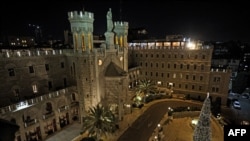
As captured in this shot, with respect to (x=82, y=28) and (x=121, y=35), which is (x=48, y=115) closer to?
(x=82, y=28)

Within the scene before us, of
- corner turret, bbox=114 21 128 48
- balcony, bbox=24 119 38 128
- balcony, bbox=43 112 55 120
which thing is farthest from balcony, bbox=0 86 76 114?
corner turret, bbox=114 21 128 48

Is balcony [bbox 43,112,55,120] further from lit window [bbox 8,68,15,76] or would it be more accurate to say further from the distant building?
the distant building

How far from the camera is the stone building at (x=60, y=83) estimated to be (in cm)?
2542

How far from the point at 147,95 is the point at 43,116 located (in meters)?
29.9

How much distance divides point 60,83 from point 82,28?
14052 mm

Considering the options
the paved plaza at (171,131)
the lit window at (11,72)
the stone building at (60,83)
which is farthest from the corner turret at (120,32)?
the lit window at (11,72)

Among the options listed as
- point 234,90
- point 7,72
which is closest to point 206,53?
point 234,90

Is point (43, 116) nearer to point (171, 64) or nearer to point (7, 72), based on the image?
point (7, 72)

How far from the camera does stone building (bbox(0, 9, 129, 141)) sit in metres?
25.4

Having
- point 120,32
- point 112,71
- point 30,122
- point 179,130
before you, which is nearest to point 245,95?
point 179,130

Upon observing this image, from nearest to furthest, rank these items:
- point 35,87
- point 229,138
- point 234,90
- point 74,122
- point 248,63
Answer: point 229,138
point 35,87
point 74,122
point 234,90
point 248,63

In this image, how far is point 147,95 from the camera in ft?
153

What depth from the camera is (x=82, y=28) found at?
98.4 ft

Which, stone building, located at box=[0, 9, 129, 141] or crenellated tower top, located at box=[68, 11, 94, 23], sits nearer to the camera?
stone building, located at box=[0, 9, 129, 141]
